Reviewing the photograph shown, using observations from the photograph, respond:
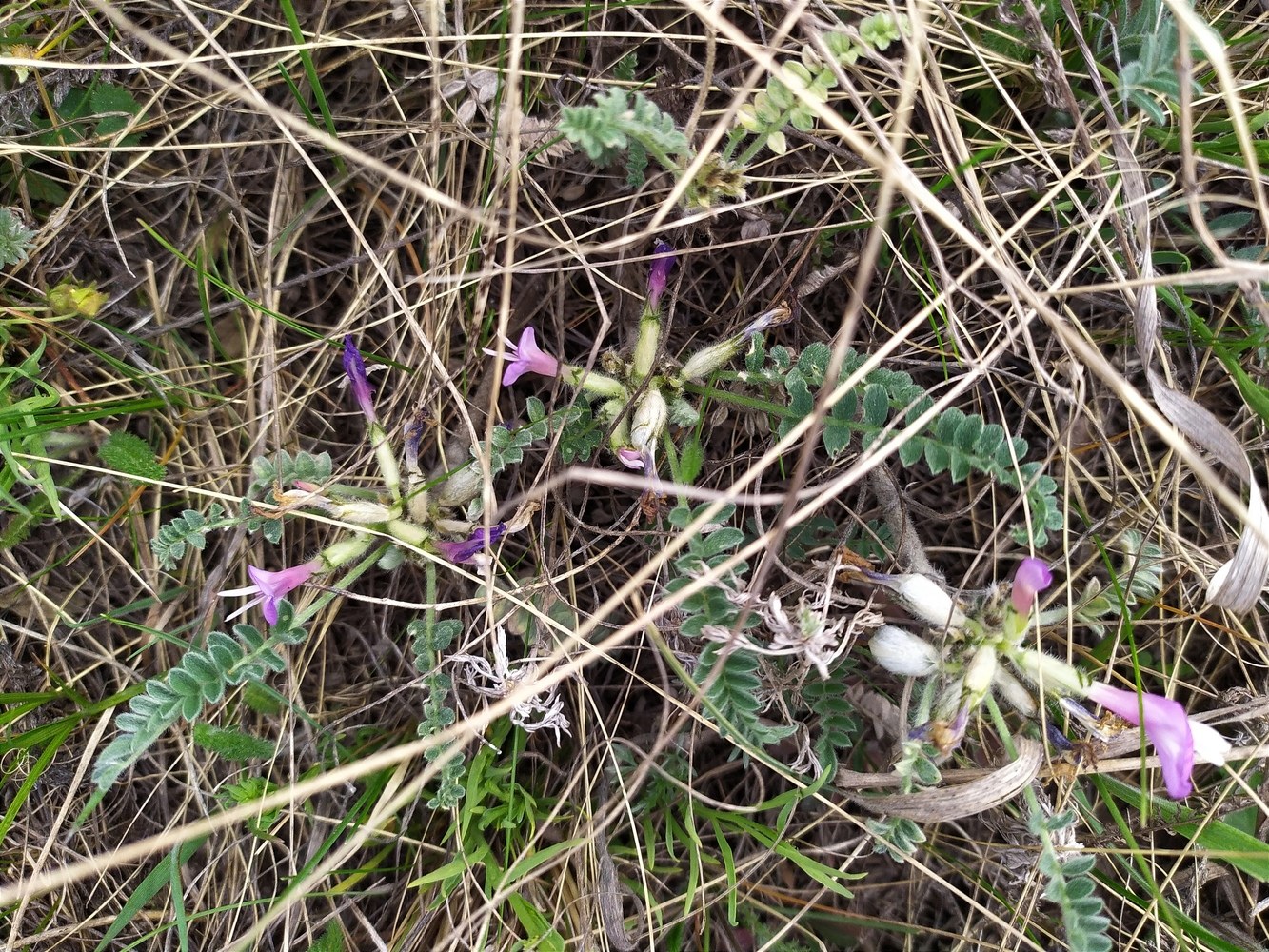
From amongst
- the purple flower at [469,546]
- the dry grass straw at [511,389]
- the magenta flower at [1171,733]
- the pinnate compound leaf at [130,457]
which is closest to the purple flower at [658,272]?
the dry grass straw at [511,389]

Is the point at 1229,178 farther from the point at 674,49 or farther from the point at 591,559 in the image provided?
the point at 591,559

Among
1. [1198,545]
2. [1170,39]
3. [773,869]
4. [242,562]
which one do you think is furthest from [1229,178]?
[242,562]

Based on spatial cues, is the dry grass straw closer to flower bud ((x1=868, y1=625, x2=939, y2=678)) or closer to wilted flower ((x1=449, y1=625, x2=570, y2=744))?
wilted flower ((x1=449, y1=625, x2=570, y2=744))

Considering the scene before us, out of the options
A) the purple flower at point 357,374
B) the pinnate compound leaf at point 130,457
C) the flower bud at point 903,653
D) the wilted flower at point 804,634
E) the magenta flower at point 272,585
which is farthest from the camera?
the pinnate compound leaf at point 130,457

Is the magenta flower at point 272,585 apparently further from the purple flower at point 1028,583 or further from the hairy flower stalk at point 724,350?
the purple flower at point 1028,583

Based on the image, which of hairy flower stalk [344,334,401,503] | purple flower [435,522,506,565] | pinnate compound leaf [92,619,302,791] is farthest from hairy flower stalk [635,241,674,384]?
pinnate compound leaf [92,619,302,791]

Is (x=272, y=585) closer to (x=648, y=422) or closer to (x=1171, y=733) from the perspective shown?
(x=648, y=422)
